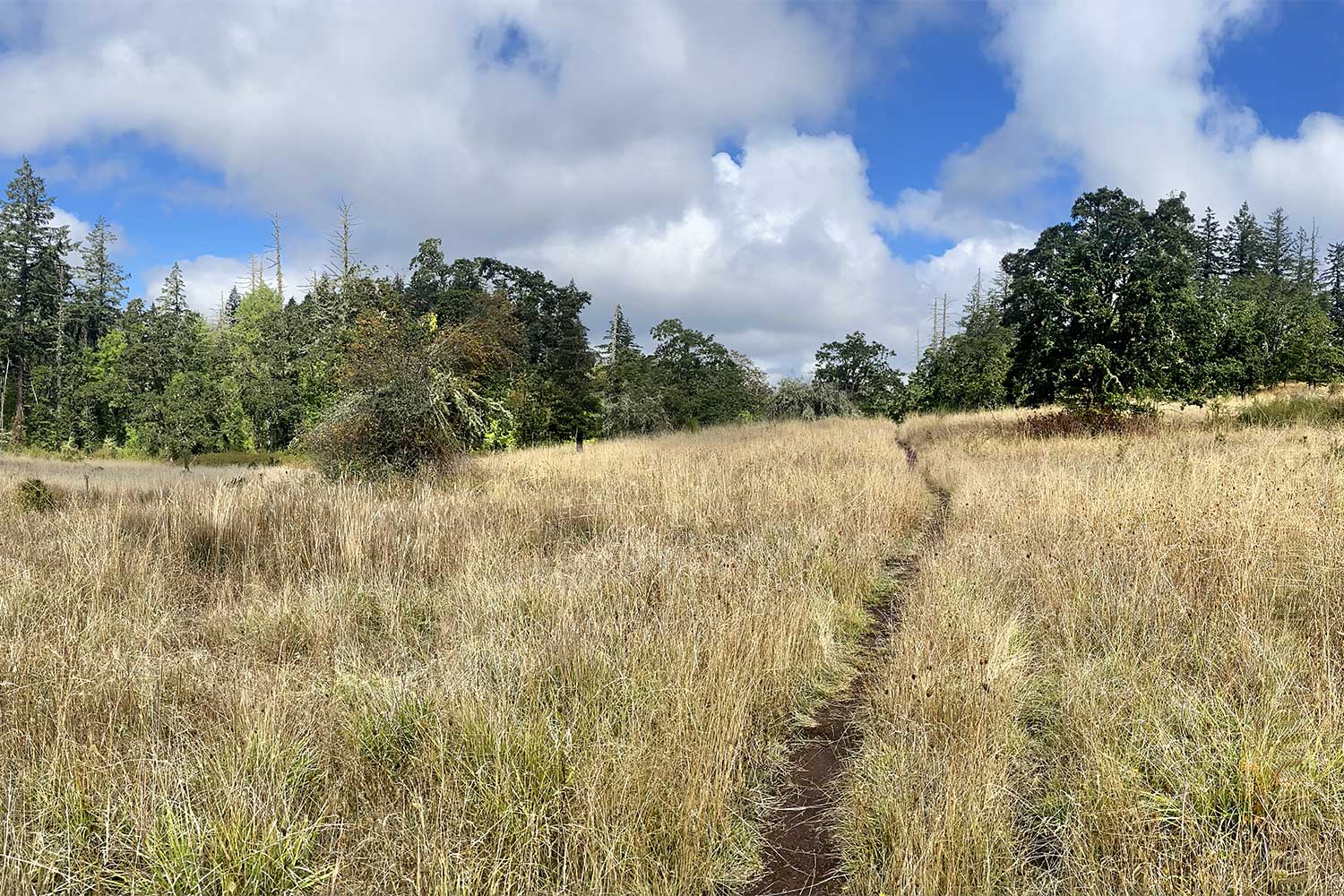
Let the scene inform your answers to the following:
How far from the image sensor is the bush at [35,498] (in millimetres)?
7954

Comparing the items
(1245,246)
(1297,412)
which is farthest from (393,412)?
(1245,246)

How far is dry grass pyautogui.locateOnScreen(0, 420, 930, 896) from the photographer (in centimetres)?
217

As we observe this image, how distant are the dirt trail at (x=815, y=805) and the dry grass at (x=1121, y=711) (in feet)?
0.46

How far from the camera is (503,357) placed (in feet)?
54.9

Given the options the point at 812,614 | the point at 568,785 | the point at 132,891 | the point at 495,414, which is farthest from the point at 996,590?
the point at 495,414

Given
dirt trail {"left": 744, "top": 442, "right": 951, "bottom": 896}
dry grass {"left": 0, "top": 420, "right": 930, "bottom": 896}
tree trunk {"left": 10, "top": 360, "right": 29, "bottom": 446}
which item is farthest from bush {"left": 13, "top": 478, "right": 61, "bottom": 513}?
tree trunk {"left": 10, "top": 360, "right": 29, "bottom": 446}

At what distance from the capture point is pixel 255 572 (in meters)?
5.50

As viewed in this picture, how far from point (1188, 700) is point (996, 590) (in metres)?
2.11

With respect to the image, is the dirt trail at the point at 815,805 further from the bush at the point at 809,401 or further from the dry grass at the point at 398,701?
the bush at the point at 809,401

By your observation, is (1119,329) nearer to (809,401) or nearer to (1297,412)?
(1297,412)

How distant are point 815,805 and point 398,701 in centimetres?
200

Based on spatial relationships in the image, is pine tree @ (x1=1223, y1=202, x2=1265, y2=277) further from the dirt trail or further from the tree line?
the dirt trail

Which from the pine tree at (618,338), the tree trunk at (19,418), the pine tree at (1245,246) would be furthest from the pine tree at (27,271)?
the pine tree at (1245,246)

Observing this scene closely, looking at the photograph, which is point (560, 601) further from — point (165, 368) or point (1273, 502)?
point (165, 368)
